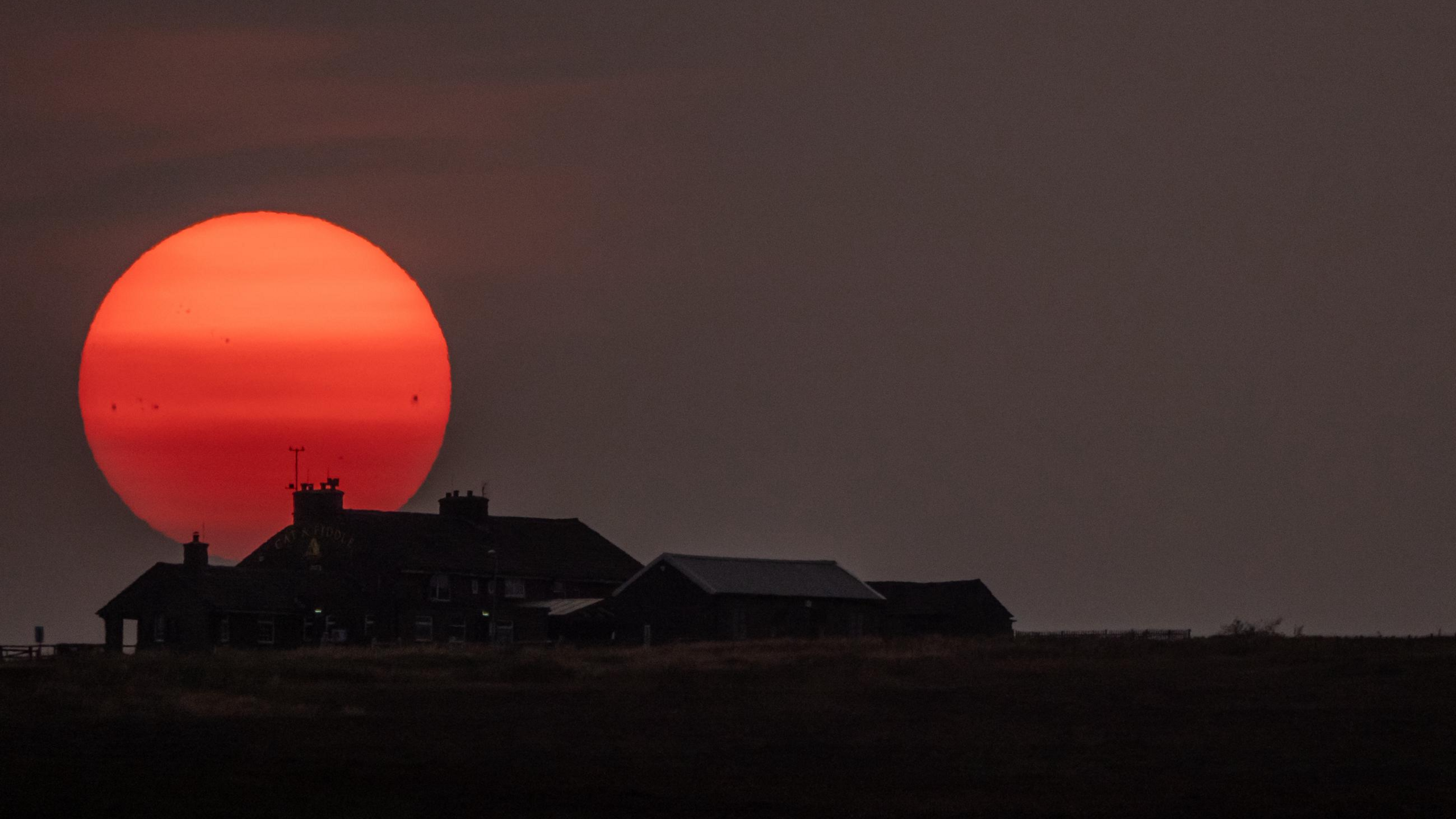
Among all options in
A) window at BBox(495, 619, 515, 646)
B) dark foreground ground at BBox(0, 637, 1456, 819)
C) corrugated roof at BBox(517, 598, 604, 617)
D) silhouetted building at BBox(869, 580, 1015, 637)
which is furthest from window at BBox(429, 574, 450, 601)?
dark foreground ground at BBox(0, 637, 1456, 819)

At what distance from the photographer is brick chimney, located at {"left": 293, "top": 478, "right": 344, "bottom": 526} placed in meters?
114

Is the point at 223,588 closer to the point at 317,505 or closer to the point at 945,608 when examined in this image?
the point at 317,505

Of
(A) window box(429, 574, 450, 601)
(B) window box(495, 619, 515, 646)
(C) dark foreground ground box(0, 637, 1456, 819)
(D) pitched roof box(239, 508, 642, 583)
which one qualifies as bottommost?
(C) dark foreground ground box(0, 637, 1456, 819)

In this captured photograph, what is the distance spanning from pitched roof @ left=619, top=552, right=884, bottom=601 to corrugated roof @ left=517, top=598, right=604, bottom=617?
2075mm

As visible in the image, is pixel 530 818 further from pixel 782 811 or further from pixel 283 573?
pixel 283 573

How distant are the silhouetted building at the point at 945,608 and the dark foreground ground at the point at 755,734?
133ft

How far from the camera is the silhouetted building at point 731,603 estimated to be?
106 meters

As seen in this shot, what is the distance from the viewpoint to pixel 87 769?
43438 mm

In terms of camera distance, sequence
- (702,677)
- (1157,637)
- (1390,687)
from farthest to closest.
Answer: (1157,637), (702,677), (1390,687)

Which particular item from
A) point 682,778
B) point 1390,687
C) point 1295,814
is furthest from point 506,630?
point 1295,814

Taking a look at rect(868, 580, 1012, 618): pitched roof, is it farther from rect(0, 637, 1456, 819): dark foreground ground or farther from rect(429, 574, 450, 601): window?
rect(0, 637, 1456, 819): dark foreground ground

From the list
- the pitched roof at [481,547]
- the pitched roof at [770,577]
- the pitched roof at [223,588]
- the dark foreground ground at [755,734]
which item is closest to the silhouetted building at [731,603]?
the pitched roof at [770,577]

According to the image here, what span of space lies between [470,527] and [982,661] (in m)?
50.5

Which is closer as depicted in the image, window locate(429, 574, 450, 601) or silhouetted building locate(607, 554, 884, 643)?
silhouetted building locate(607, 554, 884, 643)
